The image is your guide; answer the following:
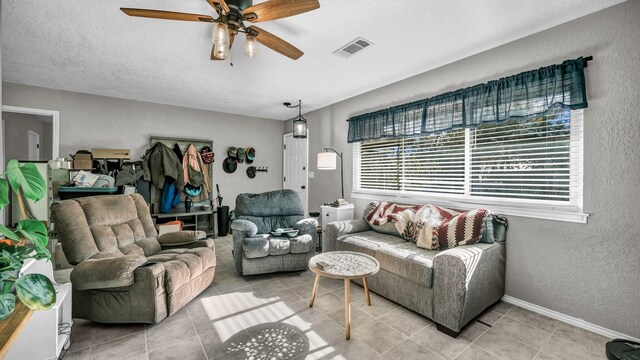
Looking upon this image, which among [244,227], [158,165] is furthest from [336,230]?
[158,165]

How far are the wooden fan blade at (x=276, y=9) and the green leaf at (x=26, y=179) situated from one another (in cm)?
135

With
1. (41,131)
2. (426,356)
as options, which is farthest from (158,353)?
(41,131)

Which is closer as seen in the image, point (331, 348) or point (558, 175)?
point (331, 348)

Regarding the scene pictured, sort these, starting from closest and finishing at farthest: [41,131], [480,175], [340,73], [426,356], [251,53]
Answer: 1. [426,356]
2. [251,53]
3. [480,175]
4. [340,73]
5. [41,131]

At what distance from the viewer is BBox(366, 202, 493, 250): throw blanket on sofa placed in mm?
2539

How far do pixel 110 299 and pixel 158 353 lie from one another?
64 centimetres

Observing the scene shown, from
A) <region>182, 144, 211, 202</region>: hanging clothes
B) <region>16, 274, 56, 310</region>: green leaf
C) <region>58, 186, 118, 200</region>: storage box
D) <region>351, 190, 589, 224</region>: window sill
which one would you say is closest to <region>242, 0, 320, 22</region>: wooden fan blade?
<region>16, 274, 56, 310</region>: green leaf

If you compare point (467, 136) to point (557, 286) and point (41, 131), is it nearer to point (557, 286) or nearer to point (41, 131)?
point (557, 286)

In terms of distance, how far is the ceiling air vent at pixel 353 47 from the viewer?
2.59 metres

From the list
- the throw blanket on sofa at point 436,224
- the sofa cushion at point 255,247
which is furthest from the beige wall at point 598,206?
the sofa cushion at point 255,247

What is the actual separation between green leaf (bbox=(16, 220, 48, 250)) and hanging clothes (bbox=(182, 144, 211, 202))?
4.14 metres

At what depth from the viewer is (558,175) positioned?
7.61 feet

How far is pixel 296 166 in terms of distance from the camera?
5.75 metres

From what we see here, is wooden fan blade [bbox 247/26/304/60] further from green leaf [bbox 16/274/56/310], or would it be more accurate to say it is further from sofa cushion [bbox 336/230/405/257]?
sofa cushion [bbox 336/230/405/257]
